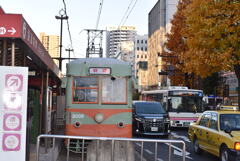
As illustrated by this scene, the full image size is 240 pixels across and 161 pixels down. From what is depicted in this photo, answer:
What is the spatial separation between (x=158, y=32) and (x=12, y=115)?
93.2 metres

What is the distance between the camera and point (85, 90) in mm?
12078

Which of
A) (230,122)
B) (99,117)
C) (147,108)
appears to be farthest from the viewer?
(147,108)

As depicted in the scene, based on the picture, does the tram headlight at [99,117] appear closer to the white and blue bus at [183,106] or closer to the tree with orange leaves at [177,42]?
the white and blue bus at [183,106]

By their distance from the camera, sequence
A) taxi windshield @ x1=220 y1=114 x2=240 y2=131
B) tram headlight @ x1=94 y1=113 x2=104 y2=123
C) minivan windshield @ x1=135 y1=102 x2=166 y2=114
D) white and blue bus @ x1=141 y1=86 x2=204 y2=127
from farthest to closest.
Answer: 1. white and blue bus @ x1=141 y1=86 x2=204 y2=127
2. minivan windshield @ x1=135 y1=102 x2=166 y2=114
3. tram headlight @ x1=94 y1=113 x2=104 y2=123
4. taxi windshield @ x1=220 y1=114 x2=240 y2=131

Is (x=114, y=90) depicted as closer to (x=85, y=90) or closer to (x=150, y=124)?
(x=85, y=90)

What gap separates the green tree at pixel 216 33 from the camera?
68.0ft

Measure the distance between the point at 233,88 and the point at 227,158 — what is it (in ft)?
147

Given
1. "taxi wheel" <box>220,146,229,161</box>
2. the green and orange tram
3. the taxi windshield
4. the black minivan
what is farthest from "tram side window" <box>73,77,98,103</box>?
the black minivan

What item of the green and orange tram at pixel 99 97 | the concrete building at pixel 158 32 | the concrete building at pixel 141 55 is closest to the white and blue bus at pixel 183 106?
the green and orange tram at pixel 99 97

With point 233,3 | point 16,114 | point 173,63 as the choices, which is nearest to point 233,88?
point 173,63

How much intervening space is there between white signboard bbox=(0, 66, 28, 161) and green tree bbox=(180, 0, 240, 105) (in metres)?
17.0

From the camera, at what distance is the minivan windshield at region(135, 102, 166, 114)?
19.9 metres

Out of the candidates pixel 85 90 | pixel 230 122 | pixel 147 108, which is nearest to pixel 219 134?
pixel 230 122

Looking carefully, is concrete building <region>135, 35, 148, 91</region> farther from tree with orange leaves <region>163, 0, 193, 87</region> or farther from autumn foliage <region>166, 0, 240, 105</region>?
autumn foliage <region>166, 0, 240, 105</region>
